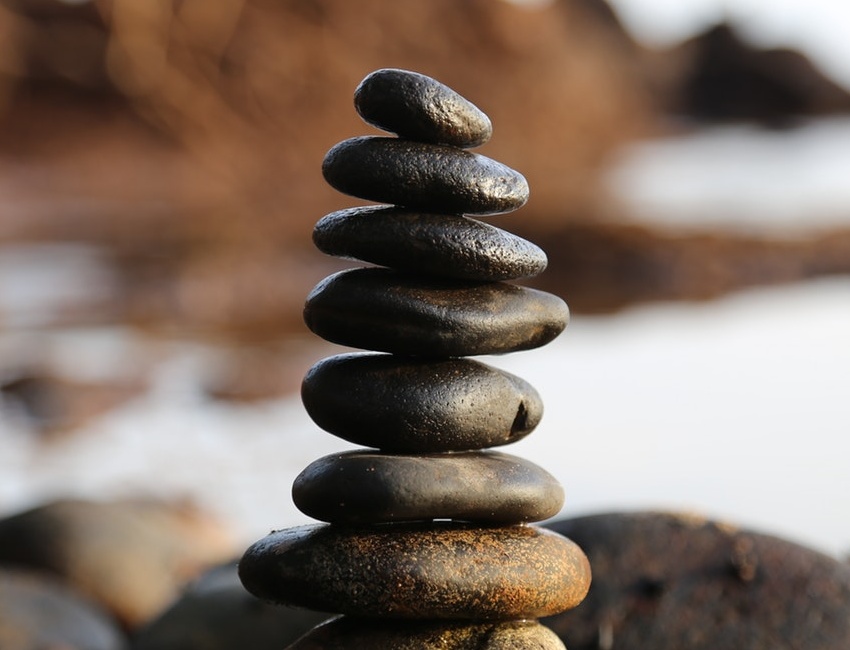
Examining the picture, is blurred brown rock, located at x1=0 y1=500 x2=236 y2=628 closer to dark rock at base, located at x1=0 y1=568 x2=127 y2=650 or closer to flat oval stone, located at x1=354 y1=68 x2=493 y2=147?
dark rock at base, located at x1=0 y1=568 x2=127 y2=650

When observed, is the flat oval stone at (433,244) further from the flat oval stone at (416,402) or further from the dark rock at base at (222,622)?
the dark rock at base at (222,622)

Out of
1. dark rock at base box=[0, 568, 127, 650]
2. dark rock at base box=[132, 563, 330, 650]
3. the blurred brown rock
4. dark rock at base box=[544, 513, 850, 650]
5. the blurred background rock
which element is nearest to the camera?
dark rock at base box=[544, 513, 850, 650]

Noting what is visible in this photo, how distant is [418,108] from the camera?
9.70 feet

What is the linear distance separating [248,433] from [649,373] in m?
3.46

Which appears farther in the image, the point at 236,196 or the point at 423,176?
the point at 236,196

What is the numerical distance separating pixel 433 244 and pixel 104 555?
354cm

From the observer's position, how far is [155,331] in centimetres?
1314

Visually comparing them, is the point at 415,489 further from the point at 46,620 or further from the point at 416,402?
the point at 46,620

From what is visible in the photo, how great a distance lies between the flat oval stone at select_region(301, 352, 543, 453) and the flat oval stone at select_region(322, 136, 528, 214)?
0.37m

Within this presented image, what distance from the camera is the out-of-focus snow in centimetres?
737

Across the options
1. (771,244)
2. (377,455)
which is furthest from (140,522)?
(771,244)

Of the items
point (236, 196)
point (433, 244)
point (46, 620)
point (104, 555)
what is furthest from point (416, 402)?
point (236, 196)

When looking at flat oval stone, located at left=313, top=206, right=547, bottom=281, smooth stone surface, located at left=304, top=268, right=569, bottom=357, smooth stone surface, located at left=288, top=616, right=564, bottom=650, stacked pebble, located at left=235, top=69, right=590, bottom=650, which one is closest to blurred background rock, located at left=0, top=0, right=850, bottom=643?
smooth stone surface, located at left=288, top=616, right=564, bottom=650

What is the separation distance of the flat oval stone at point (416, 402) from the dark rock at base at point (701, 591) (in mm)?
849
